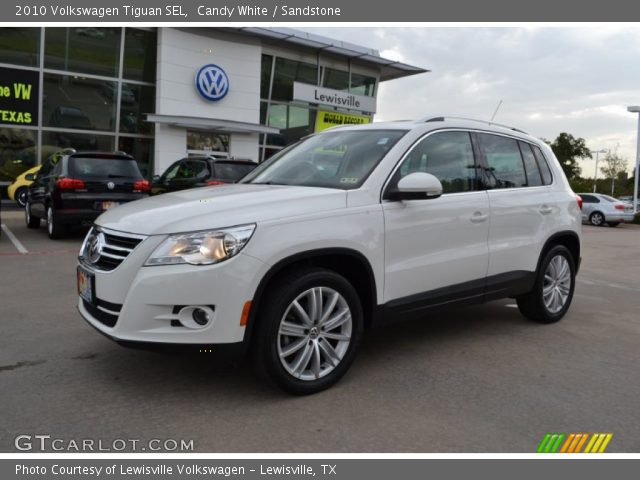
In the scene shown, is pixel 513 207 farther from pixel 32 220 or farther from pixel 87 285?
pixel 32 220

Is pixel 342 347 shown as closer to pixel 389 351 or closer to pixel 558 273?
pixel 389 351

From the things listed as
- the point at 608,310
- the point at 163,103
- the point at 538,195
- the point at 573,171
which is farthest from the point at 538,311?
the point at 573,171

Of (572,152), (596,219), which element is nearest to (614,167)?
(572,152)

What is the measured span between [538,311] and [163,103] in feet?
59.0

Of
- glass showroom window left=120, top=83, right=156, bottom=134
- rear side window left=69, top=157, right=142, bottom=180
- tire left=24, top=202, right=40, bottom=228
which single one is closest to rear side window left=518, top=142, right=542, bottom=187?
rear side window left=69, top=157, right=142, bottom=180

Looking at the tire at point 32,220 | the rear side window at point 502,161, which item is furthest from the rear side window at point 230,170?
the rear side window at point 502,161

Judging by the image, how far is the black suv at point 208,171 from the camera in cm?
1173

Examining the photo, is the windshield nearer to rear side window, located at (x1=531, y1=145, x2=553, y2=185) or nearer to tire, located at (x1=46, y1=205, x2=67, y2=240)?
rear side window, located at (x1=531, y1=145, x2=553, y2=185)

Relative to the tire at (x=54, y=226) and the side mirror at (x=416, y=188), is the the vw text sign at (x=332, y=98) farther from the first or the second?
the side mirror at (x=416, y=188)

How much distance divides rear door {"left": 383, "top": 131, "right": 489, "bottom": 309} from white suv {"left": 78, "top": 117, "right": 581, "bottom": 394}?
0.04ft

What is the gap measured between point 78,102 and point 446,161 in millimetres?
18631

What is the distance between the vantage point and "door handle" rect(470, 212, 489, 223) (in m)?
4.48

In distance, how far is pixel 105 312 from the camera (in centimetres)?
347

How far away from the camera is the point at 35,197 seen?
12.0 metres
